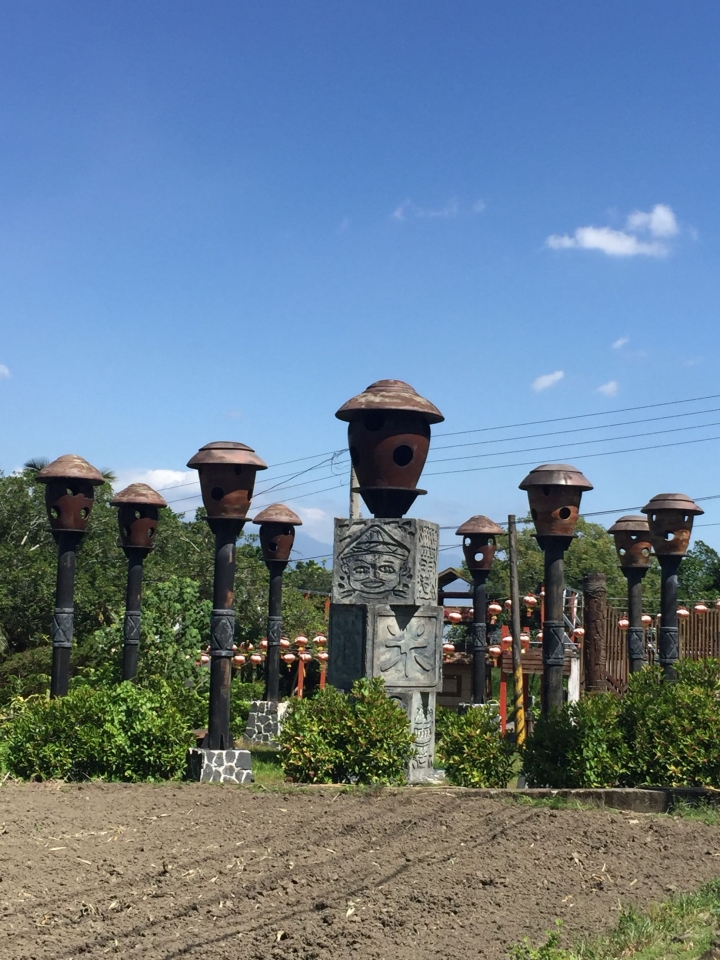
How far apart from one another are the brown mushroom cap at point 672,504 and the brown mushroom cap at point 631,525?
1930 millimetres

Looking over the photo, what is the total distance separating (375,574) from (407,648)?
3.02ft

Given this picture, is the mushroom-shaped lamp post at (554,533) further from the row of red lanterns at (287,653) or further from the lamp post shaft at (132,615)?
the row of red lanterns at (287,653)

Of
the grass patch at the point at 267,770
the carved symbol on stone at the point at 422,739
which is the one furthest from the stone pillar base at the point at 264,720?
the carved symbol on stone at the point at 422,739

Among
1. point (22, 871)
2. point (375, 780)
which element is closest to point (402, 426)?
point (375, 780)

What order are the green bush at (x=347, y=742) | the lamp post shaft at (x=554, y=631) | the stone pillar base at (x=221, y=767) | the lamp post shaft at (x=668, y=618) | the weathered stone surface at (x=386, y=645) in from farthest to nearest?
the lamp post shaft at (x=668, y=618)
the lamp post shaft at (x=554, y=631)
the weathered stone surface at (x=386, y=645)
the stone pillar base at (x=221, y=767)
the green bush at (x=347, y=742)

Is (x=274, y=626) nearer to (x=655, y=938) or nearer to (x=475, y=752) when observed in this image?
(x=475, y=752)

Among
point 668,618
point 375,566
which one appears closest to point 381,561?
point 375,566

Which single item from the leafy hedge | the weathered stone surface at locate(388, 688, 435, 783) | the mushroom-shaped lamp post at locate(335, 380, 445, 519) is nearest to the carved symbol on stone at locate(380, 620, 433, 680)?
the weathered stone surface at locate(388, 688, 435, 783)

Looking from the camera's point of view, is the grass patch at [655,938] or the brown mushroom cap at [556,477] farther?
the brown mushroom cap at [556,477]

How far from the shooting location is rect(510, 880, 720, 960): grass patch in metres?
6.02

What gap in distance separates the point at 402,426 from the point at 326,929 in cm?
686

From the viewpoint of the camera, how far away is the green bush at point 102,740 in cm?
1159

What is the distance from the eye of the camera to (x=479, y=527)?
2111 cm

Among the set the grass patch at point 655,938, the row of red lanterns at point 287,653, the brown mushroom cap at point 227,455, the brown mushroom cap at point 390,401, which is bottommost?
the grass patch at point 655,938
